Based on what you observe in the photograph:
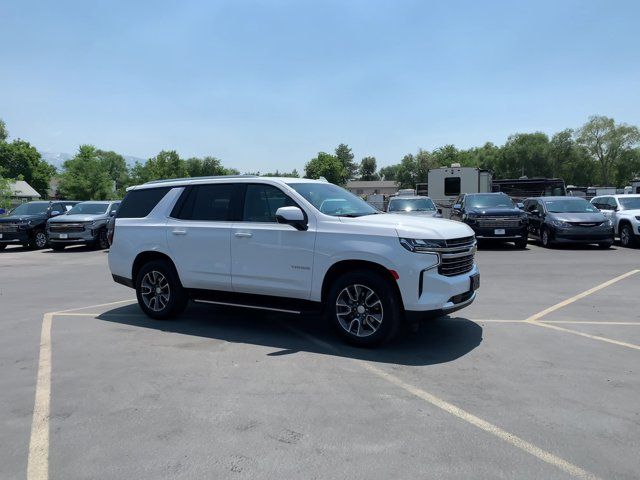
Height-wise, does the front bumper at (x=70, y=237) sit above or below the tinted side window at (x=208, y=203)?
below

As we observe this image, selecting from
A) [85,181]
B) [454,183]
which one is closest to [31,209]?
[454,183]

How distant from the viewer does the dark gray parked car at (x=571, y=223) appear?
15.4m

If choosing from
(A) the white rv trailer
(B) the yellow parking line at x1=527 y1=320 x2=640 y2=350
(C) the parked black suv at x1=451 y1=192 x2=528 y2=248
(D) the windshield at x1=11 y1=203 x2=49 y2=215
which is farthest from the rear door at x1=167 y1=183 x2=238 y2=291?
(A) the white rv trailer

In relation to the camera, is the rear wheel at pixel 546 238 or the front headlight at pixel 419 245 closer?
the front headlight at pixel 419 245

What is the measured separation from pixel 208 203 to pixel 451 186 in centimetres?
1908

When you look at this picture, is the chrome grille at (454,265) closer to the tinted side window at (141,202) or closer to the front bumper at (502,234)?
the tinted side window at (141,202)

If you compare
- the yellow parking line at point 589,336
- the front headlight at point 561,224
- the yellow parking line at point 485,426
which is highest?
the front headlight at point 561,224

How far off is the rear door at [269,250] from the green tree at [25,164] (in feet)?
312

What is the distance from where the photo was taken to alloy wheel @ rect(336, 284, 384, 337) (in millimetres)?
5477

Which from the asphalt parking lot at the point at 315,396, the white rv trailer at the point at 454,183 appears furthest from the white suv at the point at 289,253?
the white rv trailer at the point at 454,183

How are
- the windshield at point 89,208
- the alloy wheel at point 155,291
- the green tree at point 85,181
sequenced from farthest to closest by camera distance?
the green tree at point 85,181 < the windshield at point 89,208 < the alloy wheel at point 155,291

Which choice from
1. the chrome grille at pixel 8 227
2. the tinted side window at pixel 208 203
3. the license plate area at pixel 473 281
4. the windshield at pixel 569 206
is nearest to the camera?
the license plate area at pixel 473 281

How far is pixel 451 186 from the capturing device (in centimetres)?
2411

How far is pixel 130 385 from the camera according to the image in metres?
4.61
